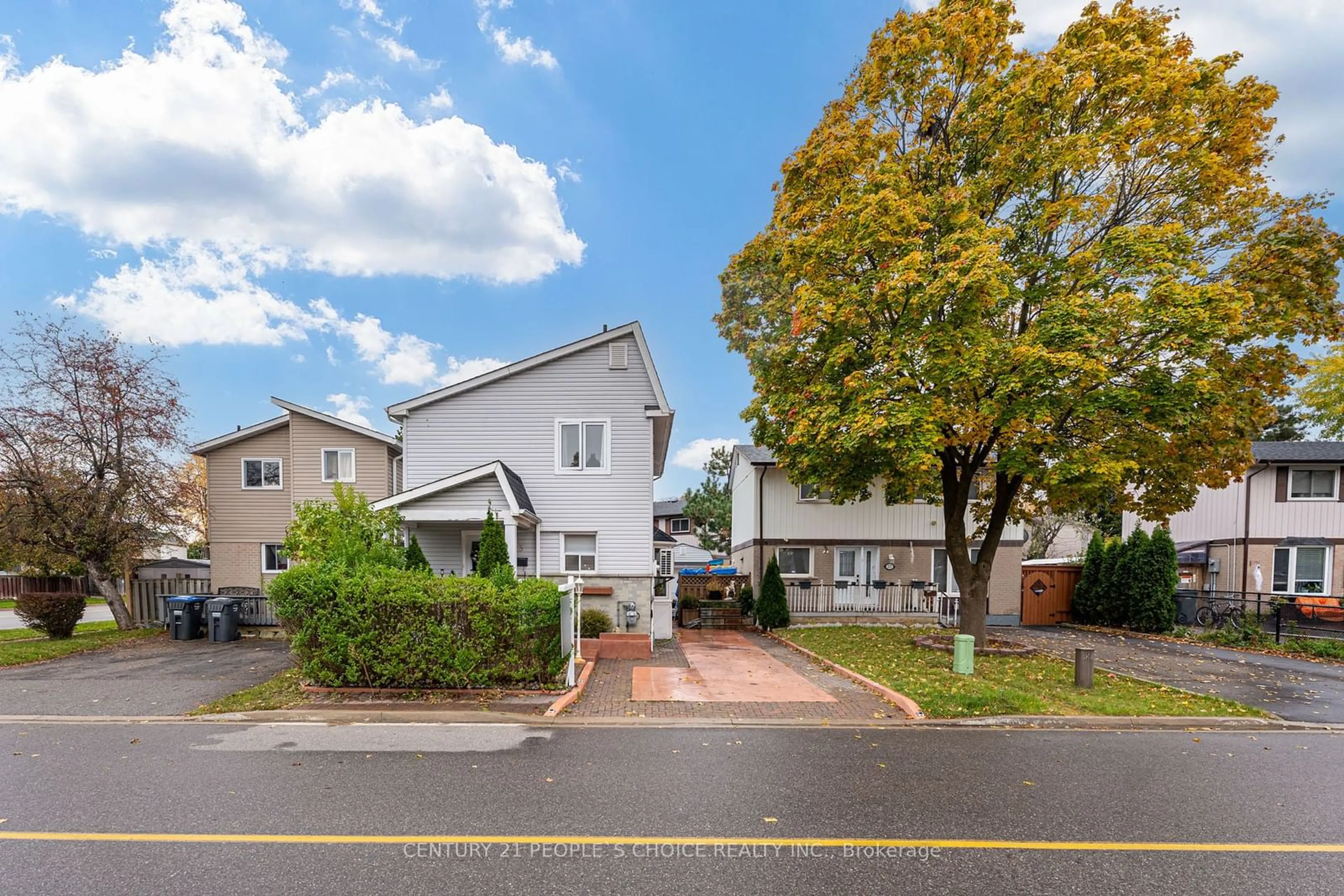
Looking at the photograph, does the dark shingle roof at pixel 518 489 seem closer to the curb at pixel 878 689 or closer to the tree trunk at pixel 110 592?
the curb at pixel 878 689

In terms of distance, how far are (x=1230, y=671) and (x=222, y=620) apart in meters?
22.9

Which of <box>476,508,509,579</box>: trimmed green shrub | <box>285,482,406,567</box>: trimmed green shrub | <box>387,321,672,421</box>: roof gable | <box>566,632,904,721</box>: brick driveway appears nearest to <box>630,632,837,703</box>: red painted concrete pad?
<box>566,632,904,721</box>: brick driveway

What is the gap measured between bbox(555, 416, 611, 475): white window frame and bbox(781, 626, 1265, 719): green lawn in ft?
22.3

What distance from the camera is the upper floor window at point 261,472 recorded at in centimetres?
2056

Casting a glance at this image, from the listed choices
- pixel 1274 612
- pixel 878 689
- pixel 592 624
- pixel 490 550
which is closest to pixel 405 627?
pixel 490 550

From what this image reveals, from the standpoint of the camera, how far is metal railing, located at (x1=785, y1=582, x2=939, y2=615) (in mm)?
20453

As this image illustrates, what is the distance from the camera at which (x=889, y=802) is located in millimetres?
5367

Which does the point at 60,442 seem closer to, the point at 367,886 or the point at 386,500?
the point at 386,500

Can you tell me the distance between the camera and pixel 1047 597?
20953 mm

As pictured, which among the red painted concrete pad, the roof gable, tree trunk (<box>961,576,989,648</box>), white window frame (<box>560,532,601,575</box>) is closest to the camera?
the red painted concrete pad

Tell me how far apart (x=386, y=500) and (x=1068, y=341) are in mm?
13826

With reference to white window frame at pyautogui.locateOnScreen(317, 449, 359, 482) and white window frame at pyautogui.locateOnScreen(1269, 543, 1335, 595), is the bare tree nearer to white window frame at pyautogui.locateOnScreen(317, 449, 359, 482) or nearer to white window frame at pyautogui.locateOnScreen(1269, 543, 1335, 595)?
white window frame at pyautogui.locateOnScreen(317, 449, 359, 482)

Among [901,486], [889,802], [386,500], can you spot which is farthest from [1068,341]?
[386,500]

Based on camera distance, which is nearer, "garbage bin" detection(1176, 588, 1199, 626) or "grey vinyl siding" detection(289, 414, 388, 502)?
"garbage bin" detection(1176, 588, 1199, 626)
